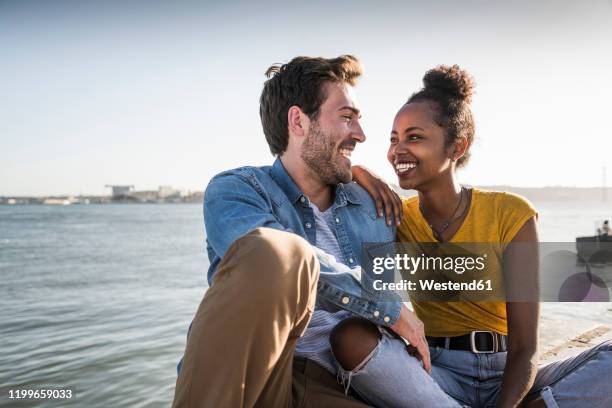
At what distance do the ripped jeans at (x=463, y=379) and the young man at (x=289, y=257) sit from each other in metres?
0.10

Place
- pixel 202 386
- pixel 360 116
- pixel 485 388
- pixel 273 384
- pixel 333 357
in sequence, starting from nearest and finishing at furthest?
1. pixel 202 386
2. pixel 273 384
3. pixel 333 357
4. pixel 485 388
5. pixel 360 116

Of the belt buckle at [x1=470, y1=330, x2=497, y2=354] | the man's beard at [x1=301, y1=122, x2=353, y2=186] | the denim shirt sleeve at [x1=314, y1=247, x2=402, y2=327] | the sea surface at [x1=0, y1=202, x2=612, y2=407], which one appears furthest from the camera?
the sea surface at [x1=0, y1=202, x2=612, y2=407]

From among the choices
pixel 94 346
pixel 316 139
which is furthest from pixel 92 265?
pixel 316 139

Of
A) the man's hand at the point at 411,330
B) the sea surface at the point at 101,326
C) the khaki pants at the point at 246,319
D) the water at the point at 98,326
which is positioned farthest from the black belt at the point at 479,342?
the water at the point at 98,326

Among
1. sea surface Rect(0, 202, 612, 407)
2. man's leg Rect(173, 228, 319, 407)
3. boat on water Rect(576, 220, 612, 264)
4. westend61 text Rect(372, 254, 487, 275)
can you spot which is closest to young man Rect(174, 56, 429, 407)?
man's leg Rect(173, 228, 319, 407)

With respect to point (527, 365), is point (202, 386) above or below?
above

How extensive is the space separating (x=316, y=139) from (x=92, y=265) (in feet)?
70.5

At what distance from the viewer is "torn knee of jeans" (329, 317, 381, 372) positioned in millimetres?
2025

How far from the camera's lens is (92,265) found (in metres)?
22.4

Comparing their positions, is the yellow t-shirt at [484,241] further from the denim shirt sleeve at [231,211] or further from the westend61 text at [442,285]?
the denim shirt sleeve at [231,211]

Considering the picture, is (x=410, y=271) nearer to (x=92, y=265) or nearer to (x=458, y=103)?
(x=458, y=103)

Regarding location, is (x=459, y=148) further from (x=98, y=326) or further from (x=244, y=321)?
(x=98, y=326)

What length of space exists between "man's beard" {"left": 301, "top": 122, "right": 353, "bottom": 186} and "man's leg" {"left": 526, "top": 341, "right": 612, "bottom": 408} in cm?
141

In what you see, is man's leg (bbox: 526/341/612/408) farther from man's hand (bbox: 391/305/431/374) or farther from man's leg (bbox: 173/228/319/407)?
man's leg (bbox: 173/228/319/407)
